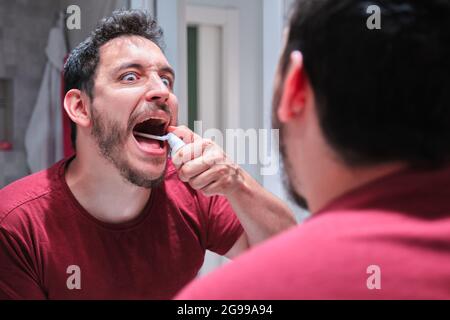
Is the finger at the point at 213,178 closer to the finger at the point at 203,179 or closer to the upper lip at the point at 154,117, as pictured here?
the finger at the point at 203,179

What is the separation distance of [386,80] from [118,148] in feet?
1.93

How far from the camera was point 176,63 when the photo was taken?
0.97 meters

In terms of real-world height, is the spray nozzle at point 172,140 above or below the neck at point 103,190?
above

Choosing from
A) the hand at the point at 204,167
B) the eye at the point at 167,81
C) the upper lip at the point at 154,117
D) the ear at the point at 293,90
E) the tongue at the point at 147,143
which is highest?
the eye at the point at 167,81

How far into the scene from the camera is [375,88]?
0.37 m

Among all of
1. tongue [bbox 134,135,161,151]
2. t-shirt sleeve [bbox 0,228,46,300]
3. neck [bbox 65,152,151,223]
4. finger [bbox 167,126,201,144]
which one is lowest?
t-shirt sleeve [bbox 0,228,46,300]

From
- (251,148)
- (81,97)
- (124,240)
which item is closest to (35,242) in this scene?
(124,240)

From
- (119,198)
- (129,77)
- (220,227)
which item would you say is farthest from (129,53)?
(220,227)

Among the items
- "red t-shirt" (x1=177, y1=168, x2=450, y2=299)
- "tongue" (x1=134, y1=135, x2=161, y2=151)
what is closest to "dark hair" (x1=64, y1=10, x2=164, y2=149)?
"tongue" (x1=134, y1=135, x2=161, y2=151)

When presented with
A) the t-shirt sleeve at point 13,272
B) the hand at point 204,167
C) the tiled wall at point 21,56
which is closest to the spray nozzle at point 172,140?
the hand at point 204,167

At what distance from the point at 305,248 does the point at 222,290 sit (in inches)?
2.5

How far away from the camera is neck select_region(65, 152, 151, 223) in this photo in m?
0.88

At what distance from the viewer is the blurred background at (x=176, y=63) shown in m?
0.98

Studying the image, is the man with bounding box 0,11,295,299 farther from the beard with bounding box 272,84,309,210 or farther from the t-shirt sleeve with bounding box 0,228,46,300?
the beard with bounding box 272,84,309,210
